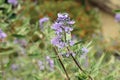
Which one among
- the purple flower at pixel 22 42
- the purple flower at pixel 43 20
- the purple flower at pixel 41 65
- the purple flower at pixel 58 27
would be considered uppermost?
the purple flower at pixel 58 27

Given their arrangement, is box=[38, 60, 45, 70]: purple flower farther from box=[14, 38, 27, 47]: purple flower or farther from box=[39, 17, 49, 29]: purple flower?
box=[14, 38, 27, 47]: purple flower

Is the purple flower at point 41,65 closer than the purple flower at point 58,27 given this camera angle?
No

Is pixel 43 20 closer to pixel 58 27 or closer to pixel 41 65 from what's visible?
pixel 41 65

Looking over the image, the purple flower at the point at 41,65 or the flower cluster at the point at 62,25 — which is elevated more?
the flower cluster at the point at 62,25

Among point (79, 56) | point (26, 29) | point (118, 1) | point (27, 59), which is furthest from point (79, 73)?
point (118, 1)

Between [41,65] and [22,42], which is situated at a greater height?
[41,65]

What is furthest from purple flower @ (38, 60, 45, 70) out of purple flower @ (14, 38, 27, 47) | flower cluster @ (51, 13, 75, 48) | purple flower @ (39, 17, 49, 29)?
flower cluster @ (51, 13, 75, 48)

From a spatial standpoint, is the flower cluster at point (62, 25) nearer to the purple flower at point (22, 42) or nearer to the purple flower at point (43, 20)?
the purple flower at point (43, 20)

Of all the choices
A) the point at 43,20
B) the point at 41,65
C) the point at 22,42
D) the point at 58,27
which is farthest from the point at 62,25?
the point at 22,42

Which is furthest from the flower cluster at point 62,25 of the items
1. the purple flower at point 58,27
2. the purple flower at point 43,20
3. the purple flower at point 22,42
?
the purple flower at point 22,42

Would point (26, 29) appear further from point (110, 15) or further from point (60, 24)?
point (110, 15)

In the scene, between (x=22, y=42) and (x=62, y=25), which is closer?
(x=62, y=25)
